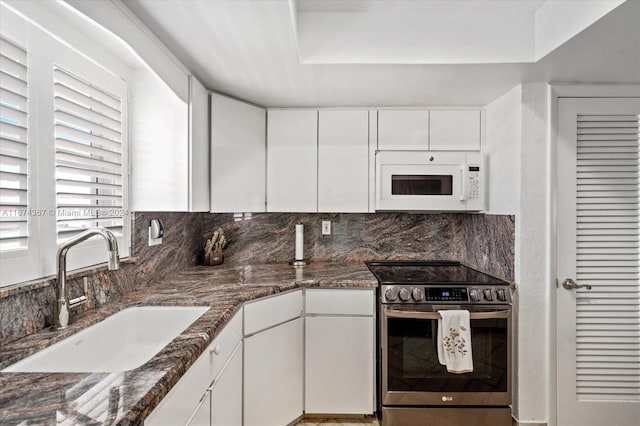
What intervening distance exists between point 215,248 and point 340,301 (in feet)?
3.64

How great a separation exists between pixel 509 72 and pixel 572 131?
57cm

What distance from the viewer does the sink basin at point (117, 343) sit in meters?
1.05

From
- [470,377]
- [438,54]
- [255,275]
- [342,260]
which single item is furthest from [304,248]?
[438,54]

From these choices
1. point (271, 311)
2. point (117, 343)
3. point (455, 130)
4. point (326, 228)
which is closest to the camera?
point (117, 343)

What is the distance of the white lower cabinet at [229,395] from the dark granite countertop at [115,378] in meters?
0.23

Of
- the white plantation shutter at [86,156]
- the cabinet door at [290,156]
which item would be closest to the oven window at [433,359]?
the cabinet door at [290,156]

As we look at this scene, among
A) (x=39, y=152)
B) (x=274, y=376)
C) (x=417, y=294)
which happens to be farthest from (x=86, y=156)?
(x=417, y=294)

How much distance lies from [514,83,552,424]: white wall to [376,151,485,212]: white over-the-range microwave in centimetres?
37

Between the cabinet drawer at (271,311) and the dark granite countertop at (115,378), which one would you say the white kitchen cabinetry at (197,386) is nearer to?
the dark granite countertop at (115,378)

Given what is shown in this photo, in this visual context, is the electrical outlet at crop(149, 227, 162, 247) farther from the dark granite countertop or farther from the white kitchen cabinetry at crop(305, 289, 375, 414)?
the white kitchen cabinetry at crop(305, 289, 375, 414)

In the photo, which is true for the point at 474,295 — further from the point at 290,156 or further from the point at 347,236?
the point at 290,156

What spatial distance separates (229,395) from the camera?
4.96 feet

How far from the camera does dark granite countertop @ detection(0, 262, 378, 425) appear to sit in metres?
0.71

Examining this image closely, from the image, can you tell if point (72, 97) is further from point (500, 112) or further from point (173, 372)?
point (500, 112)
